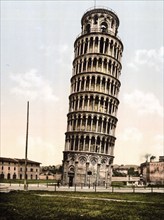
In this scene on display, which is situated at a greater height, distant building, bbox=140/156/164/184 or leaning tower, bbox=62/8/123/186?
leaning tower, bbox=62/8/123/186

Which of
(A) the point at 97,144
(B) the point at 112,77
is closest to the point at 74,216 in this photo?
(A) the point at 97,144

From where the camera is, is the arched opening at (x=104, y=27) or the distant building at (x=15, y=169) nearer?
the arched opening at (x=104, y=27)

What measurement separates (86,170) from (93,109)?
10.9 meters

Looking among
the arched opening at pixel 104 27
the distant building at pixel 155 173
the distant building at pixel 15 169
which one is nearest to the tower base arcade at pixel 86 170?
the arched opening at pixel 104 27

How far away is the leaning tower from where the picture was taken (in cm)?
5566

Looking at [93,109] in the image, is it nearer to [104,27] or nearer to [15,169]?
[104,27]

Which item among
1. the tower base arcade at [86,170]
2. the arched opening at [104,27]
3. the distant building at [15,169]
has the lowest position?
the distant building at [15,169]

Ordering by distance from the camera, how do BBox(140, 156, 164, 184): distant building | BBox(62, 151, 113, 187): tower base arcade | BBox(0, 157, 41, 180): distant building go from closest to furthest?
BBox(62, 151, 113, 187): tower base arcade < BBox(140, 156, 164, 184): distant building < BBox(0, 157, 41, 180): distant building

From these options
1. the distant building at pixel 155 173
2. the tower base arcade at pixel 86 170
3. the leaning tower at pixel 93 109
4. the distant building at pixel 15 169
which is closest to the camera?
the tower base arcade at pixel 86 170

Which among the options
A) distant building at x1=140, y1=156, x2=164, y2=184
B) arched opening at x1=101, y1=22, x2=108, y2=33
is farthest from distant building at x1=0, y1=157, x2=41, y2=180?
arched opening at x1=101, y1=22, x2=108, y2=33

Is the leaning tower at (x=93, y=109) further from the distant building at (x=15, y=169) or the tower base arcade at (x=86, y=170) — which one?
the distant building at (x=15, y=169)

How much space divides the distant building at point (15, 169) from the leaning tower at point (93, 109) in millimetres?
51697

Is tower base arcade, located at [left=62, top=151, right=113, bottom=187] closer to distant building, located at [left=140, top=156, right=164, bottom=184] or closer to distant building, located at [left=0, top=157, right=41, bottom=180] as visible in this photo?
distant building, located at [left=140, top=156, right=164, bottom=184]

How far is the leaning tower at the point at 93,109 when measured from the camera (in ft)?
183
